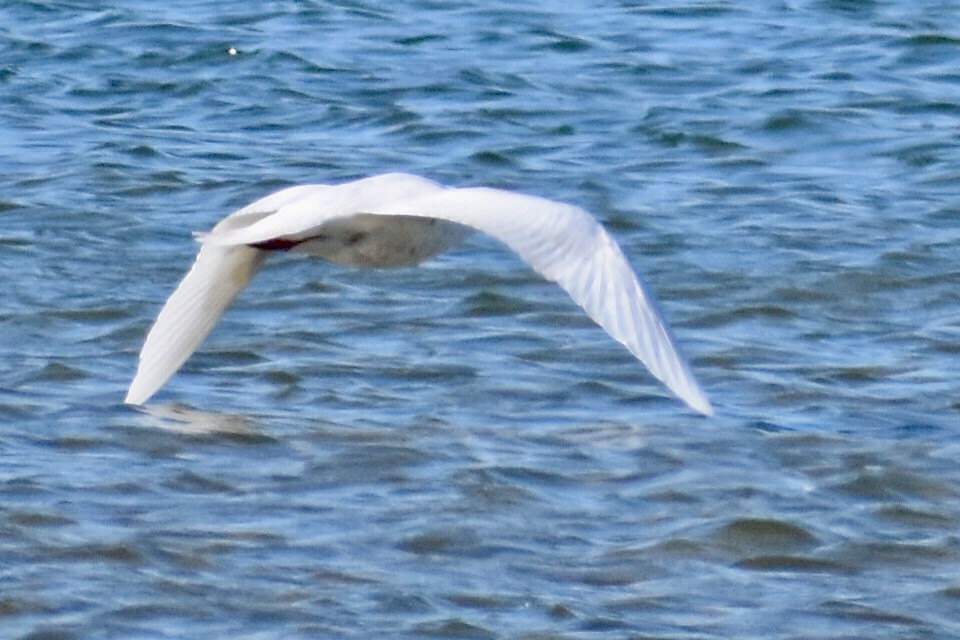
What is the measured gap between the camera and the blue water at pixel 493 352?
4867 millimetres

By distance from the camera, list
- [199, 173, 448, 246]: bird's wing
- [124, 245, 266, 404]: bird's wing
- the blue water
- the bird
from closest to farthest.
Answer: the blue water, the bird, [199, 173, 448, 246]: bird's wing, [124, 245, 266, 404]: bird's wing

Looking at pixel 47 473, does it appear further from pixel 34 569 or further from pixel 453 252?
pixel 453 252

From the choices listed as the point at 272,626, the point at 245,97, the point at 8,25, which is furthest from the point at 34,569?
the point at 8,25

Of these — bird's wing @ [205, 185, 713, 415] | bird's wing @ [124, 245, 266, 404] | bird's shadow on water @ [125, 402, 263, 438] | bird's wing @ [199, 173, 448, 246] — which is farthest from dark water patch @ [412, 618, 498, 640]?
bird's wing @ [124, 245, 266, 404]

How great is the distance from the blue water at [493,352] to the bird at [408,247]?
0.24 metres

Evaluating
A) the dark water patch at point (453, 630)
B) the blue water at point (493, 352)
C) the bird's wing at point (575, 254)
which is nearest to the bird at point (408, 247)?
the bird's wing at point (575, 254)

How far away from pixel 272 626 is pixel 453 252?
3513 millimetres

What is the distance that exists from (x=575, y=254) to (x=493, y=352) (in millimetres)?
1741

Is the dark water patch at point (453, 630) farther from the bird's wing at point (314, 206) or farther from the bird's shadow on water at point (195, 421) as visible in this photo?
the bird's shadow on water at point (195, 421)

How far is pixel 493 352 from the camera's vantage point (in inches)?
269

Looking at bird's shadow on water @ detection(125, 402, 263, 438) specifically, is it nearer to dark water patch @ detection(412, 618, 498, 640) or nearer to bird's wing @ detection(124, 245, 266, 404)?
bird's wing @ detection(124, 245, 266, 404)

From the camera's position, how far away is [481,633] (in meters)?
4.57

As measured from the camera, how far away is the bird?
500 cm

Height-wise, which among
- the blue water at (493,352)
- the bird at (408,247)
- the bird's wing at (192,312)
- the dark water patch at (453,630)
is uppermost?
the bird at (408,247)
